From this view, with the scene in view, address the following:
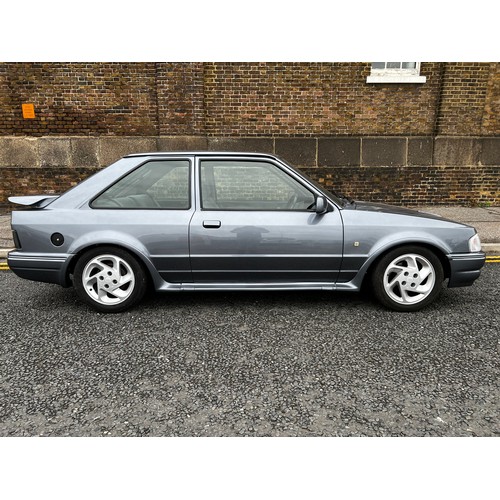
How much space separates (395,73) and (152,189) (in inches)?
283

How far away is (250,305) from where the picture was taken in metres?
4.05

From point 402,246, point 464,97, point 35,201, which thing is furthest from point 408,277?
point 464,97

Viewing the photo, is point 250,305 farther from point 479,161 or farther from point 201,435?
point 479,161

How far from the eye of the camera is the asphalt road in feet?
7.47

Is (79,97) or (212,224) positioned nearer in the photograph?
(212,224)

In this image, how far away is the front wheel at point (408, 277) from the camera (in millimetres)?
3760

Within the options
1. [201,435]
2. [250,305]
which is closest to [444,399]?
[201,435]

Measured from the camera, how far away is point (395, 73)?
8.72 meters

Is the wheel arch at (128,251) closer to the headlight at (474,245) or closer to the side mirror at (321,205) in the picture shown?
the side mirror at (321,205)

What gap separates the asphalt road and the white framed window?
6019 mm

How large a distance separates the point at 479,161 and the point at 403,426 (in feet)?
27.9

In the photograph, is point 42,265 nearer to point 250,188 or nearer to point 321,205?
point 250,188

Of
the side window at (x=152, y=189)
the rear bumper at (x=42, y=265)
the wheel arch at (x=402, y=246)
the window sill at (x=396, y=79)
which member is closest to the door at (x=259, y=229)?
the side window at (x=152, y=189)

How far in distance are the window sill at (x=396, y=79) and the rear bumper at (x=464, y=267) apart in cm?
605
